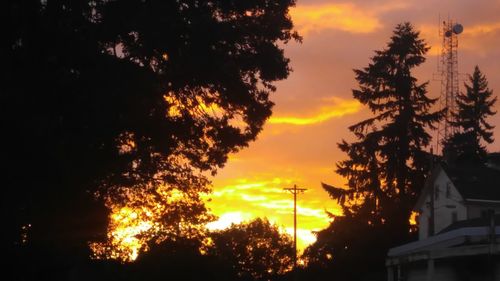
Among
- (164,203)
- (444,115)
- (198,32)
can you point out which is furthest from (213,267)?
(444,115)

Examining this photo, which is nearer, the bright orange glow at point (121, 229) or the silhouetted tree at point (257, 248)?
the bright orange glow at point (121, 229)

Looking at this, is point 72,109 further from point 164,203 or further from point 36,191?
point 164,203

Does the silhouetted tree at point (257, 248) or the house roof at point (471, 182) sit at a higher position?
the house roof at point (471, 182)

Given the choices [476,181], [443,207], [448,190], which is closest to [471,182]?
[476,181]

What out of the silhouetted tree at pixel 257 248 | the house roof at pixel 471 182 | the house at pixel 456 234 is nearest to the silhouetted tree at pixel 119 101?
the house at pixel 456 234

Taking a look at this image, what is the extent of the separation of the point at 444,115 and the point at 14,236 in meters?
59.0

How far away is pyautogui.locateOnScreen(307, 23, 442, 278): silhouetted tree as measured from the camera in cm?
6756

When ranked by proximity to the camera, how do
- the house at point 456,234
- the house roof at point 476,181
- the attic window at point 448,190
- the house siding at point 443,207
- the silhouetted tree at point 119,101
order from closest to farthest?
1. the silhouetted tree at point 119,101
2. the house at point 456,234
3. the house roof at point 476,181
4. the house siding at point 443,207
5. the attic window at point 448,190

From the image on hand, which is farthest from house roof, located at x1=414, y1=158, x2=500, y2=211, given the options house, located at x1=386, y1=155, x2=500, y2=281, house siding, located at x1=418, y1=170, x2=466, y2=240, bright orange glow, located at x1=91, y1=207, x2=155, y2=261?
bright orange glow, located at x1=91, y1=207, x2=155, y2=261

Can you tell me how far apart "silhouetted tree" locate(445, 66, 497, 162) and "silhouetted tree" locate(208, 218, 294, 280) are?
22723 millimetres

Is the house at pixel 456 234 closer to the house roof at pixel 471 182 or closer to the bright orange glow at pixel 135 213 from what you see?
the house roof at pixel 471 182

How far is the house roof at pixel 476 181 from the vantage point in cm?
6106

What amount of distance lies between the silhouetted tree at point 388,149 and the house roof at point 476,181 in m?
5.29

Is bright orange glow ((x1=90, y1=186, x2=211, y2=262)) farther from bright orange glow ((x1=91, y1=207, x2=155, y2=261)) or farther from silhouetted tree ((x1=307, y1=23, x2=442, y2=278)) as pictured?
silhouetted tree ((x1=307, y1=23, x2=442, y2=278))
